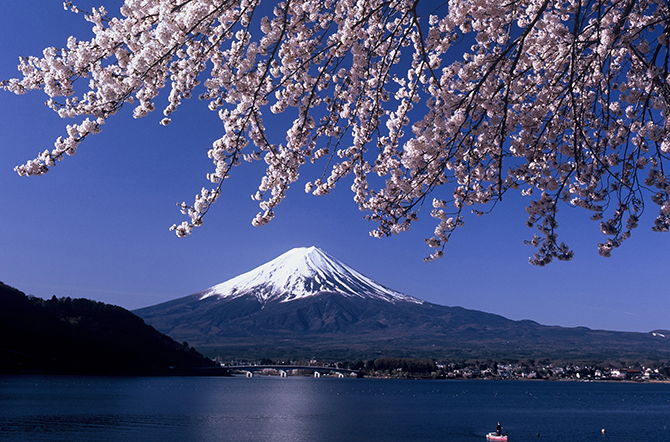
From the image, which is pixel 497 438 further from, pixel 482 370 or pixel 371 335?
pixel 371 335

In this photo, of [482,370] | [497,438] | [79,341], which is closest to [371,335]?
[482,370]

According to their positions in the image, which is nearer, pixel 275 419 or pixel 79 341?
pixel 275 419

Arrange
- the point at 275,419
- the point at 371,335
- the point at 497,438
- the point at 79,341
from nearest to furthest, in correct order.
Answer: the point at 497,438
the point at 275,419
the point at 79,341
the point at 371,335

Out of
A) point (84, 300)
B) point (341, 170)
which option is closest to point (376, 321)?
point (84, 300)

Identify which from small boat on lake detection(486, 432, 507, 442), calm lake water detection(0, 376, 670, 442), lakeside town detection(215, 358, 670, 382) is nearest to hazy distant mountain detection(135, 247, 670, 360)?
lakeside town detection(215, 358, 670, 382)

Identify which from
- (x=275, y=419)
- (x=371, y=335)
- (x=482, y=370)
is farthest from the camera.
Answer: (x=371, y=335)

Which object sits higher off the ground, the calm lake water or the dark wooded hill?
the dark wooded hill

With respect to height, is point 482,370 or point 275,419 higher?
point 275,419

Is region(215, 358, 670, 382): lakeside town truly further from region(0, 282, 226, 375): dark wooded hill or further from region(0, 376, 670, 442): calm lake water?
region(0, 376, 670, 442): calm lake water

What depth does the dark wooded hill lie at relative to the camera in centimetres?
6919

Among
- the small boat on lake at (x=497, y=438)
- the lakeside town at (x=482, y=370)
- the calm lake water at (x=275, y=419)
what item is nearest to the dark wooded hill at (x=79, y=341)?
the calm lake water at (x=275, y=419)

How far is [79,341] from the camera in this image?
Answer: 242 feet

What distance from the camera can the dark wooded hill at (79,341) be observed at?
227ft

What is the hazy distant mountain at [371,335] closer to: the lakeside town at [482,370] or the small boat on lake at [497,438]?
the lakeside town at [482,370]
